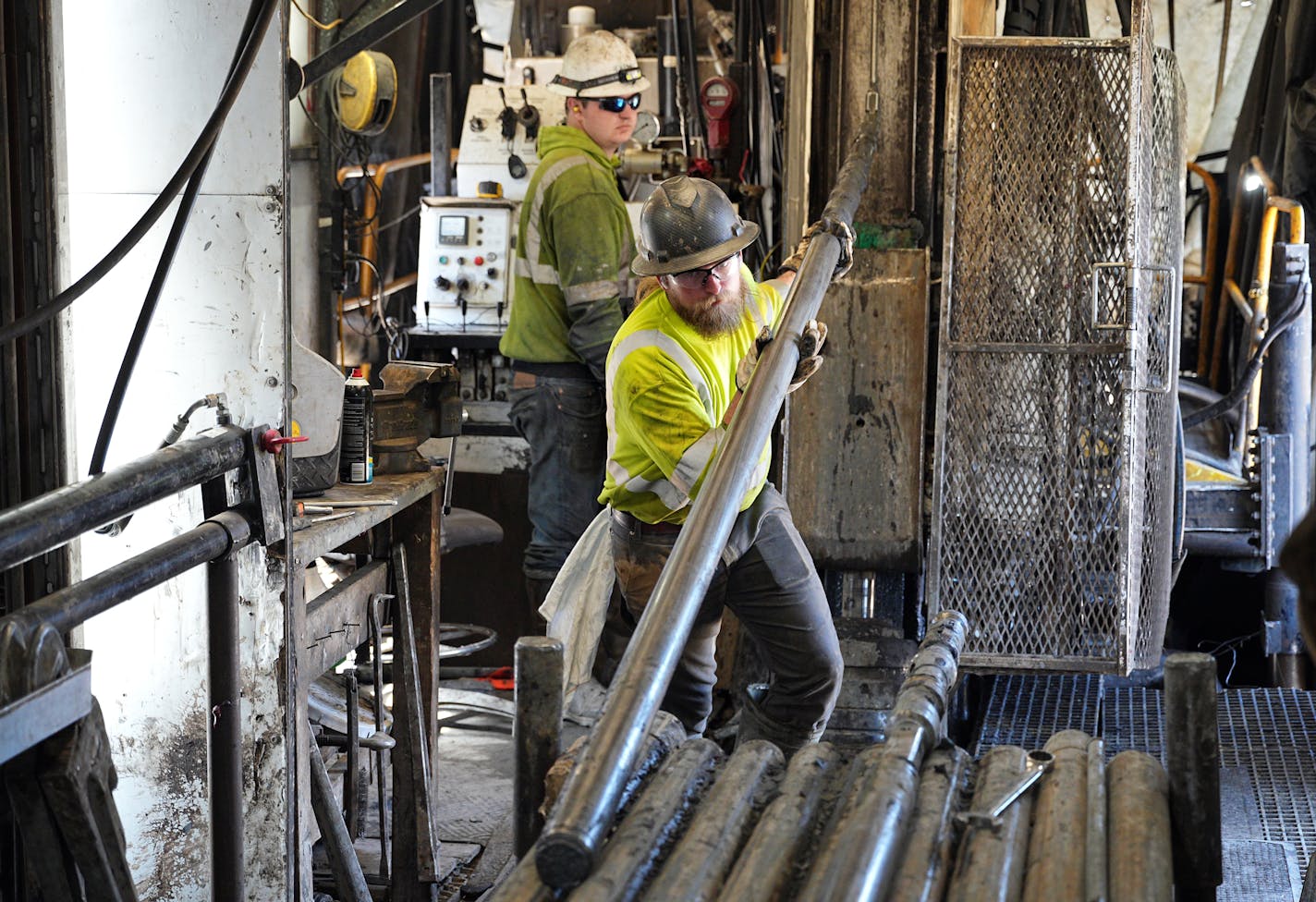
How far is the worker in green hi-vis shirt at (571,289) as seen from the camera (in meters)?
4.92

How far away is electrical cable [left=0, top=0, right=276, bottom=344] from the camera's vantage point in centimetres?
213

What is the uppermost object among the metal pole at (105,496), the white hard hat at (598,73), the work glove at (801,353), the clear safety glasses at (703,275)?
the white hard hat at (598,73)

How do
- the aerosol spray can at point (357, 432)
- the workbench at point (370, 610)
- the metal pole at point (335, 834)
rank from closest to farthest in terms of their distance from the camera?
the workbench at point (370, 610) → the metal pole at point (335, 834) → the aerosol spray can at point (357, 432)

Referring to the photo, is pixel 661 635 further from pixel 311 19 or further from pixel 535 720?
pixel 311 19

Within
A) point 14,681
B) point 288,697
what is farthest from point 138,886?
point 14,681

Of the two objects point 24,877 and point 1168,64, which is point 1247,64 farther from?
point 24,877

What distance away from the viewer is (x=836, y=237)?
3.40 m

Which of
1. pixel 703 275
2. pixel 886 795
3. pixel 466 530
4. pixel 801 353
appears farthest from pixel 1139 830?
pixel 466 530

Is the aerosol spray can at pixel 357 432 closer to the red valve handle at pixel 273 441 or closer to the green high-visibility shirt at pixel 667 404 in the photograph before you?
the green high-visibility shirt at pixel 667 404

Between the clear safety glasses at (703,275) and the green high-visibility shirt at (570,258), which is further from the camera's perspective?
the green high-visibility shirt at (570,258)

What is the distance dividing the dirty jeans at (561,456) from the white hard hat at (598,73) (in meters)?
1.02

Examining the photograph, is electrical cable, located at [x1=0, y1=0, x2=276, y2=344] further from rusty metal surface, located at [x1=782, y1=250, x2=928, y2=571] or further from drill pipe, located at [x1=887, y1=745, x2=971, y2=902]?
rusty metal surface, located at [x1=782, y1=250, x2=928, y2=571]

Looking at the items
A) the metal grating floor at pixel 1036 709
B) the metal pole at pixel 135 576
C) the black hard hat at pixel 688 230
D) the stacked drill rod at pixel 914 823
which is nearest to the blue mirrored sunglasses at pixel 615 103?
the black hard hat at pixel 688 230

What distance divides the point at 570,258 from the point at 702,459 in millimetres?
1765
